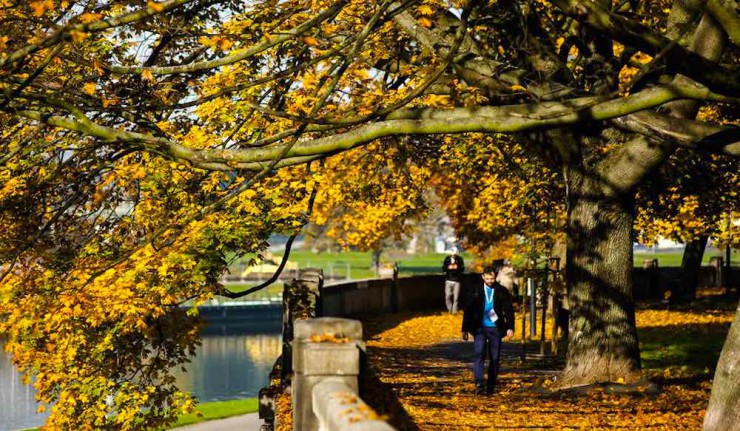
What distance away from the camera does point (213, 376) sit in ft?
192

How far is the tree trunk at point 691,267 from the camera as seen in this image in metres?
35.3

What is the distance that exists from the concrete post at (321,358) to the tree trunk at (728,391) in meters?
4.10

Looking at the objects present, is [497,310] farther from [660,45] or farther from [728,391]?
[660,45]

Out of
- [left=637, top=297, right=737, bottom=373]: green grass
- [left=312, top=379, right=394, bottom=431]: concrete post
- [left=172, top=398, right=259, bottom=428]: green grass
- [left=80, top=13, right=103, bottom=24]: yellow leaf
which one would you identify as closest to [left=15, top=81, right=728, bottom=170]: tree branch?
[left=80, top=13, right=103, bottom=24]: yellow leaf

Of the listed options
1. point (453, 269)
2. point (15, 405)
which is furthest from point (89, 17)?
point (15, 405)

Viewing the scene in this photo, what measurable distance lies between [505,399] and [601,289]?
74.8 inches

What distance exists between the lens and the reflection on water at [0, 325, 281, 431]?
4853 cm

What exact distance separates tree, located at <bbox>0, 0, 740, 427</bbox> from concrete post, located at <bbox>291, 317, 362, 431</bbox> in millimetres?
2017

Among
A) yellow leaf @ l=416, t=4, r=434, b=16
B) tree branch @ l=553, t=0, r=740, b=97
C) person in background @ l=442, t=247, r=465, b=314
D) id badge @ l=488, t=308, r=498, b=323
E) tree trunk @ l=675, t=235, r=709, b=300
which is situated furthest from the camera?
tree trunk @ l=675, t=235, r=709, b=300

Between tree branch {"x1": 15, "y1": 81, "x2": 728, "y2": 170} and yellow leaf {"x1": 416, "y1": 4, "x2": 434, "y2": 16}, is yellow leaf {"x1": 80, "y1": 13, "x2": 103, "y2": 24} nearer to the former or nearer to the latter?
tree branch {"x1": 15, "y1": 81, "x2": 728, "y2": 170}

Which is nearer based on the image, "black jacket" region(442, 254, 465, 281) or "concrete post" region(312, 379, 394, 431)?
"concrete post" region(312, 379, 394, 431)

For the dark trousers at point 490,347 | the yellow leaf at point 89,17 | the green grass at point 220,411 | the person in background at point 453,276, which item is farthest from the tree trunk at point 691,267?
the yellow leaf at point 89,17

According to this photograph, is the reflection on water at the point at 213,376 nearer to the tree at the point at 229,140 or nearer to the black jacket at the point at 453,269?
the black jacket at the point at 453,269

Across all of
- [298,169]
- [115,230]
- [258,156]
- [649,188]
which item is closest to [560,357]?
[649,188]
